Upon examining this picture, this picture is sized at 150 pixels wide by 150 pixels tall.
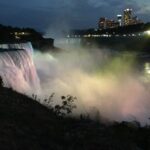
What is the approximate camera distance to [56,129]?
7.80m

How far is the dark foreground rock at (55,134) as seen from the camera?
688 centimetres

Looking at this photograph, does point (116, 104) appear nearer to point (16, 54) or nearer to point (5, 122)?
point (16, 54)

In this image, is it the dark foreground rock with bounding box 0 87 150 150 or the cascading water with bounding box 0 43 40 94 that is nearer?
the dark foreground rock with bounding box 0 87 150 150

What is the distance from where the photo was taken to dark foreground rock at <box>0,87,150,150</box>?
688 cm

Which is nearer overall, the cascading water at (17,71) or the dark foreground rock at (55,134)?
the dark foreground rock at (55,134)

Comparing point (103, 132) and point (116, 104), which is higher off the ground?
point (103, 132)

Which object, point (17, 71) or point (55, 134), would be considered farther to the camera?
point (17, 71)

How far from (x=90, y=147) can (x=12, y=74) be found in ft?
51.2

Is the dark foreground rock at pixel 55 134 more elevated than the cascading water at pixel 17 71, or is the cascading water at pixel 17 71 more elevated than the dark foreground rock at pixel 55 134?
the dark foreground rock at pixel 55 134

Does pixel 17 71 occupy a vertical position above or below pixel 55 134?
below

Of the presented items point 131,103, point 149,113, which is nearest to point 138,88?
point 131,103

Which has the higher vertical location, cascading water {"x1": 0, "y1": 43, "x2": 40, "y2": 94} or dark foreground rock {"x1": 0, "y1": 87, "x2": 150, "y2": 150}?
dark foreground rock {"x1": 0, "y1": 87, "x2": 150, "y2": 150}

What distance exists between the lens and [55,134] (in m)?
7.48

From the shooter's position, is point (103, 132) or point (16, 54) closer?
point (103, 132)
